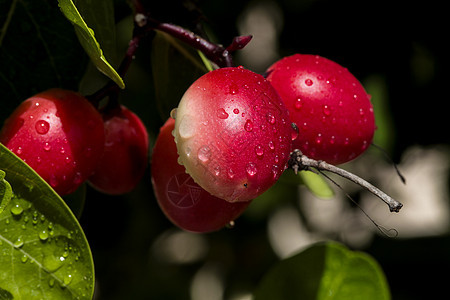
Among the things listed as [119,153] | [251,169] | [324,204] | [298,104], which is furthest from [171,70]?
[324,204]

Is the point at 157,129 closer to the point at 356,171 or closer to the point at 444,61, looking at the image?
the point at 356,171

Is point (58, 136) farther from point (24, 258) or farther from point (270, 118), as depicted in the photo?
point (270, 118)

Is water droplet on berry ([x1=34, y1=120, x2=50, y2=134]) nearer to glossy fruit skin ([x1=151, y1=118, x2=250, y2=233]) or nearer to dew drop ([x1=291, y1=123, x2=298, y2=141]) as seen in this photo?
glossy fruit skin ([x1=151, y1=118, x2=250, y2=233])

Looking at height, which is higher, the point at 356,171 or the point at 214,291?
the point at 356,171

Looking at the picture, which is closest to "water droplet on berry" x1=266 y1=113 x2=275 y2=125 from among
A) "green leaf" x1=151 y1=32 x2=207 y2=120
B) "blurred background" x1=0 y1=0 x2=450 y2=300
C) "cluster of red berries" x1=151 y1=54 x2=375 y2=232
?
"cluster of red berries" x1=151 y1=54 x2=375 y2=232

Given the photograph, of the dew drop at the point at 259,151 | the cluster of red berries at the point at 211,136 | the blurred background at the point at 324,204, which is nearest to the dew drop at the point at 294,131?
the cluster of red berries at the point at 211,136

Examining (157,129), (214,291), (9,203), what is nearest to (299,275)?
(9,203)

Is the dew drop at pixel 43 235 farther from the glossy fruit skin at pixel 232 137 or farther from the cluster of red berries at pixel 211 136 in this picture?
the glossy fruit skin at pixel 232 137
